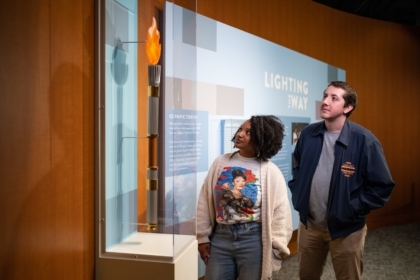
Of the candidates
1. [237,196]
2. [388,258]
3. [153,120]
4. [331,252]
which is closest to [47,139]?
[153,120]

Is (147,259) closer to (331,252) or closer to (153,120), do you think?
(153,120)

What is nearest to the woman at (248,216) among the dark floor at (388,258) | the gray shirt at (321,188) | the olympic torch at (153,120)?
the gray shirt at (321,188)

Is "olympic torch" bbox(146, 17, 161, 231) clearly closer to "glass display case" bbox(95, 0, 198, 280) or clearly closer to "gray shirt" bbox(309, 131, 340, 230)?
"glass display case" bbox(95, 0, 198, 280)

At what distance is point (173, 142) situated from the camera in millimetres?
1702

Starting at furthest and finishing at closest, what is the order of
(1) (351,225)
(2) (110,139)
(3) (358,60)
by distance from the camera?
(3) (358,60), (1) (351,225), (2) (110,139)

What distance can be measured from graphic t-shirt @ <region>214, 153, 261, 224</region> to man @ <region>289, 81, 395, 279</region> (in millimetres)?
533

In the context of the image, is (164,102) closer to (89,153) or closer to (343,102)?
(89,153)

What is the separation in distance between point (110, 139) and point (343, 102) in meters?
1.59

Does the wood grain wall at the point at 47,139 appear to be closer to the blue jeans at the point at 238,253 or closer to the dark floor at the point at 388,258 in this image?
the blue jeans at the point at 238,253

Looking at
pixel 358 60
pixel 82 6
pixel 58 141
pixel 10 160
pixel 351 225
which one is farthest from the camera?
pixel 358 60

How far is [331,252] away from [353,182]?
0.45 meters

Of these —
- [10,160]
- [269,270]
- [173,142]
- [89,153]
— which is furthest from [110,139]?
[269,270]

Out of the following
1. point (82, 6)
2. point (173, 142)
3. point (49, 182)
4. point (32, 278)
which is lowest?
point (32, 278)

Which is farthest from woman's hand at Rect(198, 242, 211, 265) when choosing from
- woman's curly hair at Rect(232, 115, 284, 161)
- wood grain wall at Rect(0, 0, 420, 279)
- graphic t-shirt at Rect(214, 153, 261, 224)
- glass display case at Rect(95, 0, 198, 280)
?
wood grain wall at Rect(0, 0, 420, 279)
